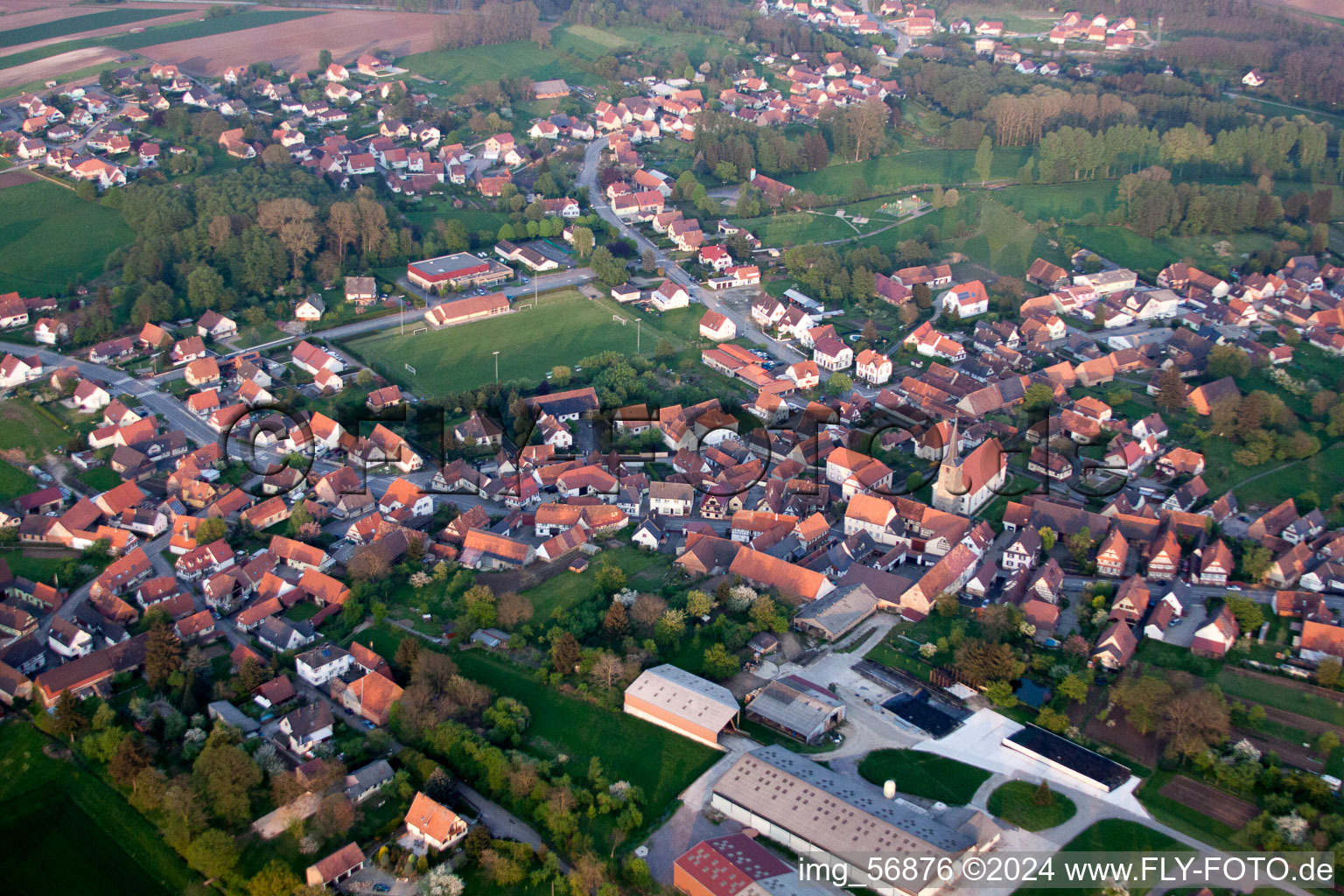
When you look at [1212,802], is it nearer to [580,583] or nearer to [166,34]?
[580,583]

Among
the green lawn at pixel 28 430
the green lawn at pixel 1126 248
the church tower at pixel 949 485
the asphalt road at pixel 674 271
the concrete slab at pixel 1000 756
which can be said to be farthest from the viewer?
the green lawn at pixel 1126 248

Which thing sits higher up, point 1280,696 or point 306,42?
point 306,42

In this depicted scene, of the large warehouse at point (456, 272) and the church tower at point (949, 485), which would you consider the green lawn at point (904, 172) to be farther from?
the church tower at point (949, 485)

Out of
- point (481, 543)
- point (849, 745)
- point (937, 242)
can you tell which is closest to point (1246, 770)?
point (849, 745)

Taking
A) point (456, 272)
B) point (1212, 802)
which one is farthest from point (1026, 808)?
point (456, 272)

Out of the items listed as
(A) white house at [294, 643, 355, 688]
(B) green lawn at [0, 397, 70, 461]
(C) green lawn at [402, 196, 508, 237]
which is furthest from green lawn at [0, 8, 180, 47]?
(A) white house at [294, 643, 355, 688]

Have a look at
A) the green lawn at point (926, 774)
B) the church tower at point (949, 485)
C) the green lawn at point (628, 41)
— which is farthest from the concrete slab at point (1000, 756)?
the green lawn at point (628, 41)

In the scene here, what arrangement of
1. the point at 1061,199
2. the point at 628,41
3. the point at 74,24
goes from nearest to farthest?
the point at 1061,199 < the point at 74,24 < the point at 628,41
